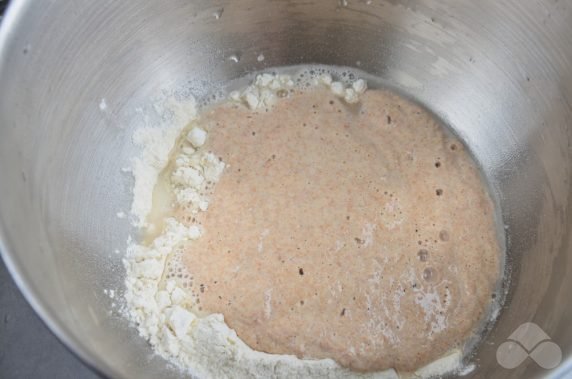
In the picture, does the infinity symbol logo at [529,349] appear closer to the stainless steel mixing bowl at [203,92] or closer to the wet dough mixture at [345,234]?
the stainless steel mixing bowl at [203,92]

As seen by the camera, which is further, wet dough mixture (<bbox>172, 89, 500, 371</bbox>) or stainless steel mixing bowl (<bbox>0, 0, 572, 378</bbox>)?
wet dough mixture (<bbox>172, 89, 500, 371</bbox>)

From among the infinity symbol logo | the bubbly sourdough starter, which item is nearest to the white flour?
the bubbly sourdough starter

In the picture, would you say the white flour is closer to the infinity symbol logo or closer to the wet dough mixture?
the wet dough mixture

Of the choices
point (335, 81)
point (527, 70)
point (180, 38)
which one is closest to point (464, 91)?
point (527, 70)

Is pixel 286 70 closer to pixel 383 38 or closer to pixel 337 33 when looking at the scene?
pixel 337 33

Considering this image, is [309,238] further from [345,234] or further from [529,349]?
[529,349]

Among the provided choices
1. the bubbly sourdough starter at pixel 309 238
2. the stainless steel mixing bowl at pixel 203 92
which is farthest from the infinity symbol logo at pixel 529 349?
the bubbly sourdough starter at pixel 309 238
